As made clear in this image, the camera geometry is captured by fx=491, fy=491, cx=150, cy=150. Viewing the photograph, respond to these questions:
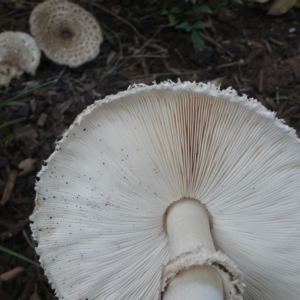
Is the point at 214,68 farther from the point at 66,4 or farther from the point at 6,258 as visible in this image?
the point at 6,258

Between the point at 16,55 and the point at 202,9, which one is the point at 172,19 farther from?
the point at 16,55

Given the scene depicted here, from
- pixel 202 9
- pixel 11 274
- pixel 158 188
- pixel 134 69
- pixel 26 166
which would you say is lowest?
pixel 11 274

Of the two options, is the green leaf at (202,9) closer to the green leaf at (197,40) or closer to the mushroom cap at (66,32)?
the green leaf at (197,40)

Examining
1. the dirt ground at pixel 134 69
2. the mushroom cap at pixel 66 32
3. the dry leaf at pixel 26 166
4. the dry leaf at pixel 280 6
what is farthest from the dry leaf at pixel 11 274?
the dry leaf at pixel 280 6

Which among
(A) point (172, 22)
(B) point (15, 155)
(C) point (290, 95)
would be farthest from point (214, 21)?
(B) point (15, 155)

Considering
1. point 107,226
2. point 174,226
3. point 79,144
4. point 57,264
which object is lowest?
point 57,264

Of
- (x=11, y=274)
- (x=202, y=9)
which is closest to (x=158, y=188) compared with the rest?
(x=11, y=274)
